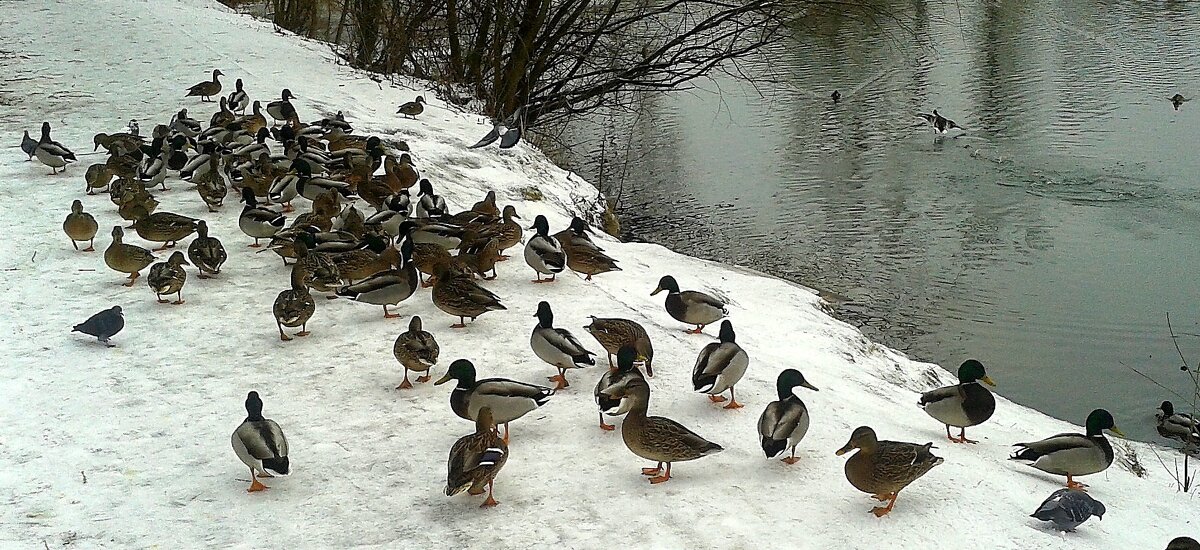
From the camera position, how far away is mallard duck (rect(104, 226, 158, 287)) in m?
7.95

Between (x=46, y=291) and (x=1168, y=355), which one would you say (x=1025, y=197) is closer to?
(x=1168, y=355)

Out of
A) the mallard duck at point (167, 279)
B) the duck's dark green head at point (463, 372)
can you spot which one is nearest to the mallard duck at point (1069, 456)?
the duck's dark green head at point (463, 372)

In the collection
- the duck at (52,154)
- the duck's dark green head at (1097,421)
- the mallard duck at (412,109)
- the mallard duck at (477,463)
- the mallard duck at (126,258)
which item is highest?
the mallard duck at (412,109)

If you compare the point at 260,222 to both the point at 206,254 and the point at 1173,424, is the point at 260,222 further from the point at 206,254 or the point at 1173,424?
the point at 1173,424

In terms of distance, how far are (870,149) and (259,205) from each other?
11.4m

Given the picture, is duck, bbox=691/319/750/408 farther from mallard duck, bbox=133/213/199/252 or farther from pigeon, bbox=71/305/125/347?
mallard duck, bbox=133/213/199/252

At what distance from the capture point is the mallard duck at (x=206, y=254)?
8117 mm

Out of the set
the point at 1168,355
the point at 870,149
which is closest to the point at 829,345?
the point at 1168,355

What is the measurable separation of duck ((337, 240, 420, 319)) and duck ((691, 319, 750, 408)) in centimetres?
235

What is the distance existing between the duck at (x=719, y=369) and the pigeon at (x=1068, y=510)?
1.79 metres

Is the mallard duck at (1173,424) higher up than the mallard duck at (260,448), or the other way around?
the mallard duck at (1173,424)

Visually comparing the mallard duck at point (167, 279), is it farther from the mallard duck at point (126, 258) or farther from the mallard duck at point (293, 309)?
the mallard duck at point (293, 309)

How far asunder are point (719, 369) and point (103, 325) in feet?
13.3

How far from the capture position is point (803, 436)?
18.6 ft
